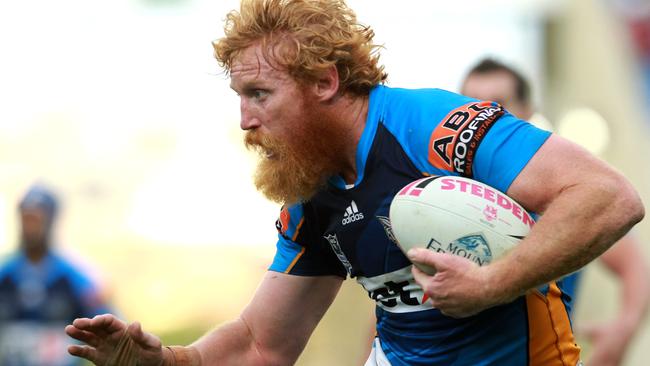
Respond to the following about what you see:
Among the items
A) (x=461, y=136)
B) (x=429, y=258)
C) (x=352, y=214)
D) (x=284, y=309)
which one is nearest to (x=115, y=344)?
(x=284, y=309)

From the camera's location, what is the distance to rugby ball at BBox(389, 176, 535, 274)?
3.25 m

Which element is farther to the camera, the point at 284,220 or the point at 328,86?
the point at 284,220

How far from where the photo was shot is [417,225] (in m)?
3.30

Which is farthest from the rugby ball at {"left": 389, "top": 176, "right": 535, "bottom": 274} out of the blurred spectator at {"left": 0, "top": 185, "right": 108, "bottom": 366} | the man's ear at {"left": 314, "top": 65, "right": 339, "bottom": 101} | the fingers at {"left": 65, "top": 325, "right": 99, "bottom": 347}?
the blurred spectator at {"left": 0, "top": 185, "right": 108, "bottom": 366}

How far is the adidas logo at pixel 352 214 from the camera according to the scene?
366 cm

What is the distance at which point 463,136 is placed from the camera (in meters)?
3.34

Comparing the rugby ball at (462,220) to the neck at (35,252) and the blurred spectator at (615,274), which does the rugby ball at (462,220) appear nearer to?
the blurred spectator at (615,274)

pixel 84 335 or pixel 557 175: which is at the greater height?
pixel 557 175

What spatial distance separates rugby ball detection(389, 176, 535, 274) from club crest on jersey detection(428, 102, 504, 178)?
0.22 ft

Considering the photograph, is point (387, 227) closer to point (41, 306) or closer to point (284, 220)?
point (284, 220)

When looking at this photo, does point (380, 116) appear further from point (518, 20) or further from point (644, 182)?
point (518, 20)

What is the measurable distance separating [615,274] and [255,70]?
3527 millimetres

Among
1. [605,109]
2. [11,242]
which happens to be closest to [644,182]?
[605,109]

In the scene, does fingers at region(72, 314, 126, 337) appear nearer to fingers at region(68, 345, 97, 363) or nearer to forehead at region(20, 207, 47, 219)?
fingers at region(68, 345, 97, 363)
